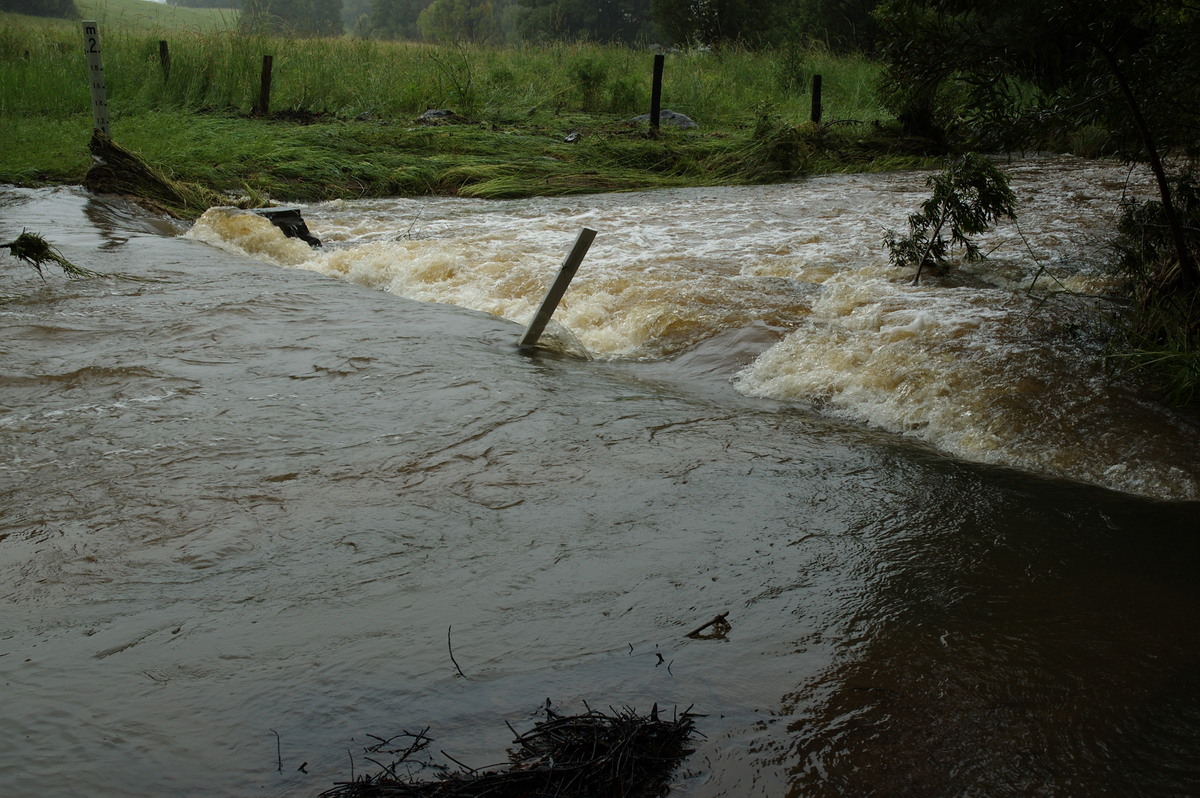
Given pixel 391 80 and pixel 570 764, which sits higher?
pixel 391 80

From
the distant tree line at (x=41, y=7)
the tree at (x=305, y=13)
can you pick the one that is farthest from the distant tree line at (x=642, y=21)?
the distant tree line at (x=41, y=7)

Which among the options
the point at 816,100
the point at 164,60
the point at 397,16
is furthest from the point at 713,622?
the point at 397,16

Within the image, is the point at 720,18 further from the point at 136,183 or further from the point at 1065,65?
the point at 1065,65

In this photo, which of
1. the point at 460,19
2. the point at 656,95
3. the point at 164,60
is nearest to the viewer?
the point at 656,95

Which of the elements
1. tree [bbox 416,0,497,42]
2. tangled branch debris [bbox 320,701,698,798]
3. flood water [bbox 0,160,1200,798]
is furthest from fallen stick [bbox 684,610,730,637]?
tree [bbox 416,0,497,42]

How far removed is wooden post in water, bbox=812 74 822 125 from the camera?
51.0ft

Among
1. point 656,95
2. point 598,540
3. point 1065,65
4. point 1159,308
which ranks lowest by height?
point 598,540

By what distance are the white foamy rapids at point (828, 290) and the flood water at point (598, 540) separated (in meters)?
0.04

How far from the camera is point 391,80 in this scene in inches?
689

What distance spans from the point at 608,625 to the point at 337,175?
37.3ft

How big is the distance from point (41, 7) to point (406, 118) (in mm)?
32239

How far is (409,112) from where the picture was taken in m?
16.8

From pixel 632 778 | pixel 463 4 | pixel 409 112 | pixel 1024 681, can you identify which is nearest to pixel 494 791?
pixel 632 778

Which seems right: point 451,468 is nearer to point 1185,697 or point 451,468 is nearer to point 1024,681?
point 1024,681
